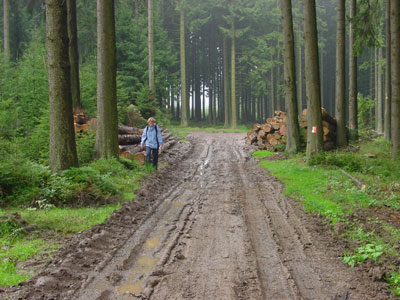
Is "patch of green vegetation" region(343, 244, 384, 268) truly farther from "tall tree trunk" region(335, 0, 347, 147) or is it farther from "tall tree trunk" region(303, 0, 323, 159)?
"tall tree trunk" region(335, 0, 347, 147)

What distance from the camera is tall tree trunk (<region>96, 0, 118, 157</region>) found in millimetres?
12805

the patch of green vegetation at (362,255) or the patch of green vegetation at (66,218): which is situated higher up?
the patch of green vegetation at (66,218)

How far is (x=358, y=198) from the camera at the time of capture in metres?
9.22

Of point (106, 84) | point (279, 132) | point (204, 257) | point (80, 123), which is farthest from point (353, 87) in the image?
point (204, 257)

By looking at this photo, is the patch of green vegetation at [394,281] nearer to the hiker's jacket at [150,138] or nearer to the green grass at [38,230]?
the green grass at [38,230]

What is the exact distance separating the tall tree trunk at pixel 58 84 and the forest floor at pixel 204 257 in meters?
2.37

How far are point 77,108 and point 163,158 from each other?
458 cm

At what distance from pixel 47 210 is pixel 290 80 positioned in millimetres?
13359

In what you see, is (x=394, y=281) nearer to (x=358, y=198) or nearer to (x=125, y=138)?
(x=358, y=198)

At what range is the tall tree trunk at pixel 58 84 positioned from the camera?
373 inches

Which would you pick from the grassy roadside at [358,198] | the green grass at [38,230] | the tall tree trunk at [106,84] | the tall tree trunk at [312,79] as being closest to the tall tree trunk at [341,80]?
the grassy roadside at [358,198]

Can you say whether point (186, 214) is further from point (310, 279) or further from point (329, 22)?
point (329, 22)

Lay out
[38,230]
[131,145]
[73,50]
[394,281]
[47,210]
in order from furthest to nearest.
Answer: [73,50] < [131,145] < [47,210] < [38,230] < [394,281]

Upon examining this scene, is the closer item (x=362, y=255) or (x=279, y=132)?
(x=362, y=255)
